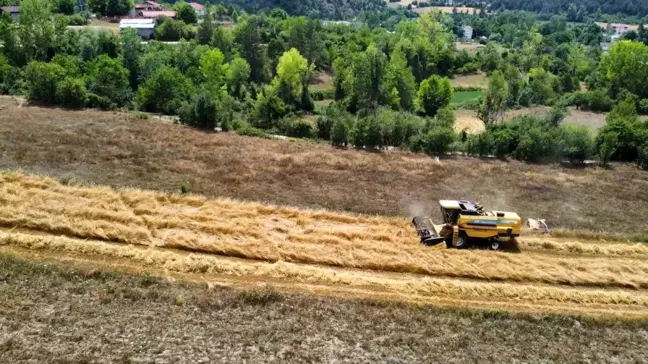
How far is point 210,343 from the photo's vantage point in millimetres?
15086

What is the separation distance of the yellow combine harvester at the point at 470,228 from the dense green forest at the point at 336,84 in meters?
11.7

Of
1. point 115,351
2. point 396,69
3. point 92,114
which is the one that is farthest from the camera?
point 396,69

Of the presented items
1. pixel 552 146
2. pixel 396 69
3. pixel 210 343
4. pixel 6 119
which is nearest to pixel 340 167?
pixel 552 146

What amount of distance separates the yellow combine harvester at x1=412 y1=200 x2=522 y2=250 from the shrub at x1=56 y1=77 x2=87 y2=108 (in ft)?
80.1

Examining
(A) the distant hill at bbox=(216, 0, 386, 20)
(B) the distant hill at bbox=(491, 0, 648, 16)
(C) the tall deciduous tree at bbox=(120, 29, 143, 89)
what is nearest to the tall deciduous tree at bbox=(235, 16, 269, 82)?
(C) the tall deciduous tree at bbox=(120, 29, 143, 89)

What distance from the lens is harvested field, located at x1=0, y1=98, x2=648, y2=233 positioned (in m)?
24.8

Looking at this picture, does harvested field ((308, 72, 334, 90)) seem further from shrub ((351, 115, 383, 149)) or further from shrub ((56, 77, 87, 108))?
shrub ((56, 77, 87, 108))

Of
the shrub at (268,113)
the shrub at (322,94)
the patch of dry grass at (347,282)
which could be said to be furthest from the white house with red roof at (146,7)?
the patch of dry grass at (347,282)

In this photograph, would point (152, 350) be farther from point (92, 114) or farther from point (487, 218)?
point (92, 114)

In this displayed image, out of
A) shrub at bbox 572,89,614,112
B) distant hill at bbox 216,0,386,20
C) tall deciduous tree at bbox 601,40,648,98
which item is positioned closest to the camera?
shrub at bbox 572,89,614,112

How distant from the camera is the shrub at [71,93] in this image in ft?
114

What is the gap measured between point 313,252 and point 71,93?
22.9 meters

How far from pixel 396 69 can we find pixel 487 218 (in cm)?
3171

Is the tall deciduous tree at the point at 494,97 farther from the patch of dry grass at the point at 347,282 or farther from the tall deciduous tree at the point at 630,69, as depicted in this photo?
the patch of dry grass at the point at 347,282
